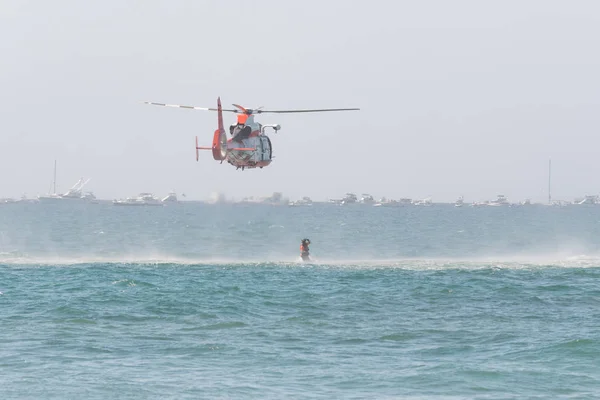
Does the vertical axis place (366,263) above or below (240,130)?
below

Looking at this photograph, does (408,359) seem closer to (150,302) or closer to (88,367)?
(88,367)

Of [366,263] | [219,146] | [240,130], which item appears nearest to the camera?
[219,146]

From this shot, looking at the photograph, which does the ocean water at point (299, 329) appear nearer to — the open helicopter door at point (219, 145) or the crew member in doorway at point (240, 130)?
the open helicopter door at point (219, 145)

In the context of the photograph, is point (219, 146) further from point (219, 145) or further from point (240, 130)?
point (240, 130)

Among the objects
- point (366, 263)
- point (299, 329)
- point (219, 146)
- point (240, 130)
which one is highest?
point (240, 130)

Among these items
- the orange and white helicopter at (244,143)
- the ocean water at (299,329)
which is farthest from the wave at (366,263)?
the orange and white helicopter at (244,143)

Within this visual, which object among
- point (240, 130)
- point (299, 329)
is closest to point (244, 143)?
point (240, 130)
